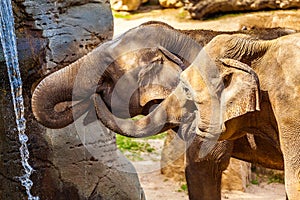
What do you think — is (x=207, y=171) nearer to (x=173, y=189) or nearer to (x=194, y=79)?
(x=194, y=79)

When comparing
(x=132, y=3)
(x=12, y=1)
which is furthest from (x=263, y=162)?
(x=132, y=3)

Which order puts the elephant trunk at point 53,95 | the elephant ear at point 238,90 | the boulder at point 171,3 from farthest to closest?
the boulder at point 171,3 → the elephant trunk at point 53,95 → the elephant ear at point 238,90

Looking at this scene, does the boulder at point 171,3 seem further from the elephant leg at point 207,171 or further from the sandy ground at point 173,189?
the elephant leg at point 207,171

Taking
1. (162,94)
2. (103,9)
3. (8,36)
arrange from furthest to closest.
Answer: (103,9) < (8,36) < (162,94)

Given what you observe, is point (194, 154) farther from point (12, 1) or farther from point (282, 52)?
point (12, 1)

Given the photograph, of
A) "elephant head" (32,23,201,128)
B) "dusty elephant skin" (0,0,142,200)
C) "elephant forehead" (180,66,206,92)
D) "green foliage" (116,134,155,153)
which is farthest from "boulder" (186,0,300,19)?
"elephant forehead" (180,66,206,92)

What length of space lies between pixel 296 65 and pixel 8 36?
1852 millimetres

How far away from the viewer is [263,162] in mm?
3869

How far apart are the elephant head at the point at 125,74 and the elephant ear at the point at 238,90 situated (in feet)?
1.52

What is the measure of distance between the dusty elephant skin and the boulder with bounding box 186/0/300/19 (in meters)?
3.61

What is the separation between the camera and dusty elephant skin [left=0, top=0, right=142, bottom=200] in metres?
4.45

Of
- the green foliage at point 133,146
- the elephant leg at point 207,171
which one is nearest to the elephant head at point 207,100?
the elephant leg at point 207,171


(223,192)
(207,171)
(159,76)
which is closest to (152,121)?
(159,76)

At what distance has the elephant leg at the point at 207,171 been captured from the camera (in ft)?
12.9
